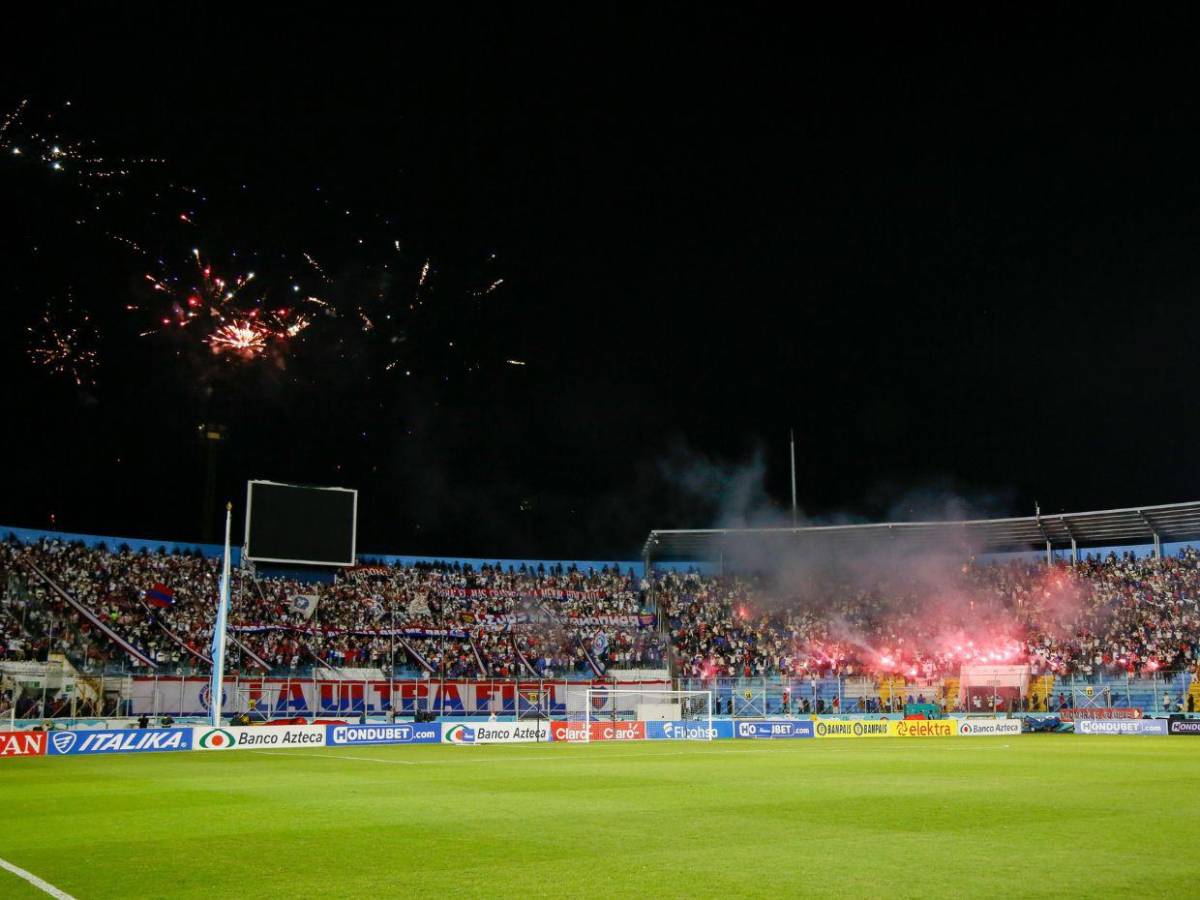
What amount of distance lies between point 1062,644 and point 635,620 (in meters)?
21.4

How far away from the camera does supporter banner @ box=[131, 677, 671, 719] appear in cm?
4262

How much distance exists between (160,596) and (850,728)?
2938 cm

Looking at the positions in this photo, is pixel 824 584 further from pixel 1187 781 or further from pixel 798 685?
pixel 1187 781

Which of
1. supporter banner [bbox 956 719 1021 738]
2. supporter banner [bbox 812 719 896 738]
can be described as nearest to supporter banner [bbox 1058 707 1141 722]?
supporter banner [bbox 956 719 1021 738]

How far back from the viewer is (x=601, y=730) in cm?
4178

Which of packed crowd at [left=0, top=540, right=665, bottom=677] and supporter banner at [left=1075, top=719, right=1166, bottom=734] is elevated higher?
packed crowd at [left=0, top=540, right=665, bottom=677]

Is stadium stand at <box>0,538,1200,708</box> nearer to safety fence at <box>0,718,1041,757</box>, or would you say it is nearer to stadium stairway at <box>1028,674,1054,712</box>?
A: stadium stairway at <box>1028,674,1054,712</box>

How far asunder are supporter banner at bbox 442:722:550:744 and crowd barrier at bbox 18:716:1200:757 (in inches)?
1.4

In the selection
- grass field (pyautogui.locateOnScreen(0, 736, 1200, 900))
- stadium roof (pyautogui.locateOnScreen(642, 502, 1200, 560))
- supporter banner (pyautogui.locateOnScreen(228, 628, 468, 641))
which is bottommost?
grass field (pyautogui.locateOnScreen(0, 736, 1200, 900))

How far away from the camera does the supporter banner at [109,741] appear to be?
31.0 metres

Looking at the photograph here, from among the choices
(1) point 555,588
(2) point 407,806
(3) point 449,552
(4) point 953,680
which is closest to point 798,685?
(4) point 953,680

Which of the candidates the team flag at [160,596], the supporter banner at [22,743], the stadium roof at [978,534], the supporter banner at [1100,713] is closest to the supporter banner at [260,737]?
the supporter banner at [22,743]

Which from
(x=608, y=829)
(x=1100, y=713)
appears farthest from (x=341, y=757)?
(x=1100, y=713)

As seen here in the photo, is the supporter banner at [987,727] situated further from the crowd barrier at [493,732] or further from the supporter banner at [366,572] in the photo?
the supporter banner at [366,572]
